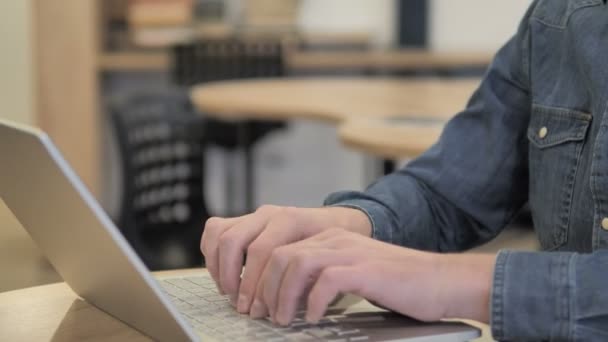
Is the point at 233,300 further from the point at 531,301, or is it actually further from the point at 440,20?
the point at 440,20

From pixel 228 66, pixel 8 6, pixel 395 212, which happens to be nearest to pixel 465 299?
pixel 395 212

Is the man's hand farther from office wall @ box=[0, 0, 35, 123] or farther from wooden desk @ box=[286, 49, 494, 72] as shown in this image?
wooden desk @ box=[286, 49, 494, 72]

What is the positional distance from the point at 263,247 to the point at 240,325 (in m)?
0.09

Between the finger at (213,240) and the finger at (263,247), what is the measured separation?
3cm

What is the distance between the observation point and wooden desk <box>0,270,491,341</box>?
830 millimetres

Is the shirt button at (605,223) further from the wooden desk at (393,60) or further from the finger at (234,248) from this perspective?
the wooden desk at (393,60)

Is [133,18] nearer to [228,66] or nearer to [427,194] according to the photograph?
[228,66]

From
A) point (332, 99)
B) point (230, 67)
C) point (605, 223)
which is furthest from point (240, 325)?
point (230, 67)

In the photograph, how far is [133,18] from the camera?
195 inches

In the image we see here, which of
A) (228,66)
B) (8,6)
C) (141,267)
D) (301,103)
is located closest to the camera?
(141,267)

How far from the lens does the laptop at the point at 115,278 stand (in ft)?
2.29

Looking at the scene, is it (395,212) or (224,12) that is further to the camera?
(224,12)

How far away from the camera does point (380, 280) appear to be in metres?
0.78

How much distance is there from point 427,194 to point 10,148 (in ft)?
1.86
